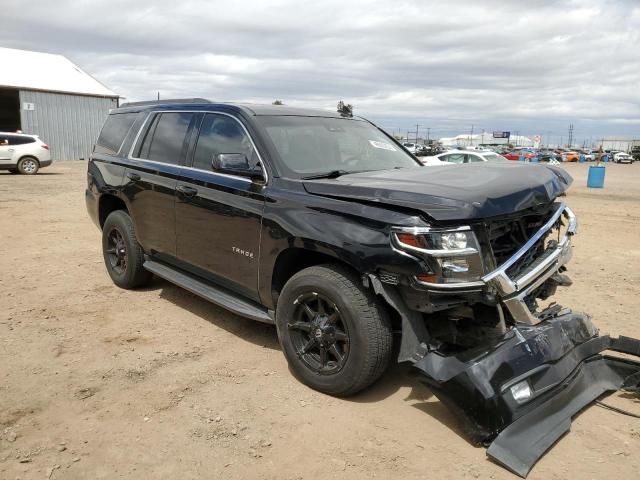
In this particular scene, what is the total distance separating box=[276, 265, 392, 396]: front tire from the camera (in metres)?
3.31

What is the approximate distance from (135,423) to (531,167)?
3276mm

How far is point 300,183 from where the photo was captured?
147 inches

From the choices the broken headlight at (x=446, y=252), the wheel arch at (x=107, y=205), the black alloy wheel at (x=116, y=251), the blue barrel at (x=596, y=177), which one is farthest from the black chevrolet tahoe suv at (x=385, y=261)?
the blue barrel at (x=596, y=177)

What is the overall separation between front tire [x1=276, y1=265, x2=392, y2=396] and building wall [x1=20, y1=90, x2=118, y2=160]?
30893 mm

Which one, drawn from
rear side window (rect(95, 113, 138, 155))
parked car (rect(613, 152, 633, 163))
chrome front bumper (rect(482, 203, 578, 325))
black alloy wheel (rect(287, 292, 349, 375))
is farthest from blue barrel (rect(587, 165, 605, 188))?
parked car (rect(613, 152, 633, 163))

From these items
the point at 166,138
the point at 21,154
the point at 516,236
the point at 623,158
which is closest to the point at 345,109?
the point at 166,138

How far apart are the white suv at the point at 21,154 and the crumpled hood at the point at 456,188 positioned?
20.3 m

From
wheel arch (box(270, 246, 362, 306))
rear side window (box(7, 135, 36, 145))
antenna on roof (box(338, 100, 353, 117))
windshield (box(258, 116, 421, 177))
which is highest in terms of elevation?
antenna on roof (box(338, 100, 353, 117))

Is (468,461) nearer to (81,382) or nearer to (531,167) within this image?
(531,167)

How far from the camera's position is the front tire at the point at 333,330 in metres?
3.31

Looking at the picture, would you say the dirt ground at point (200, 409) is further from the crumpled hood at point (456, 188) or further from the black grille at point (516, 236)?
the crumpled hood at point (456, 188)

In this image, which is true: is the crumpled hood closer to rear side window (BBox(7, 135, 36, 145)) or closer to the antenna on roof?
the antenna on roof

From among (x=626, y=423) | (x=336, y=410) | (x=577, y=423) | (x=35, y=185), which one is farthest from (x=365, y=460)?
(x=35, y=185)

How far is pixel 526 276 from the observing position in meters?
3.23
